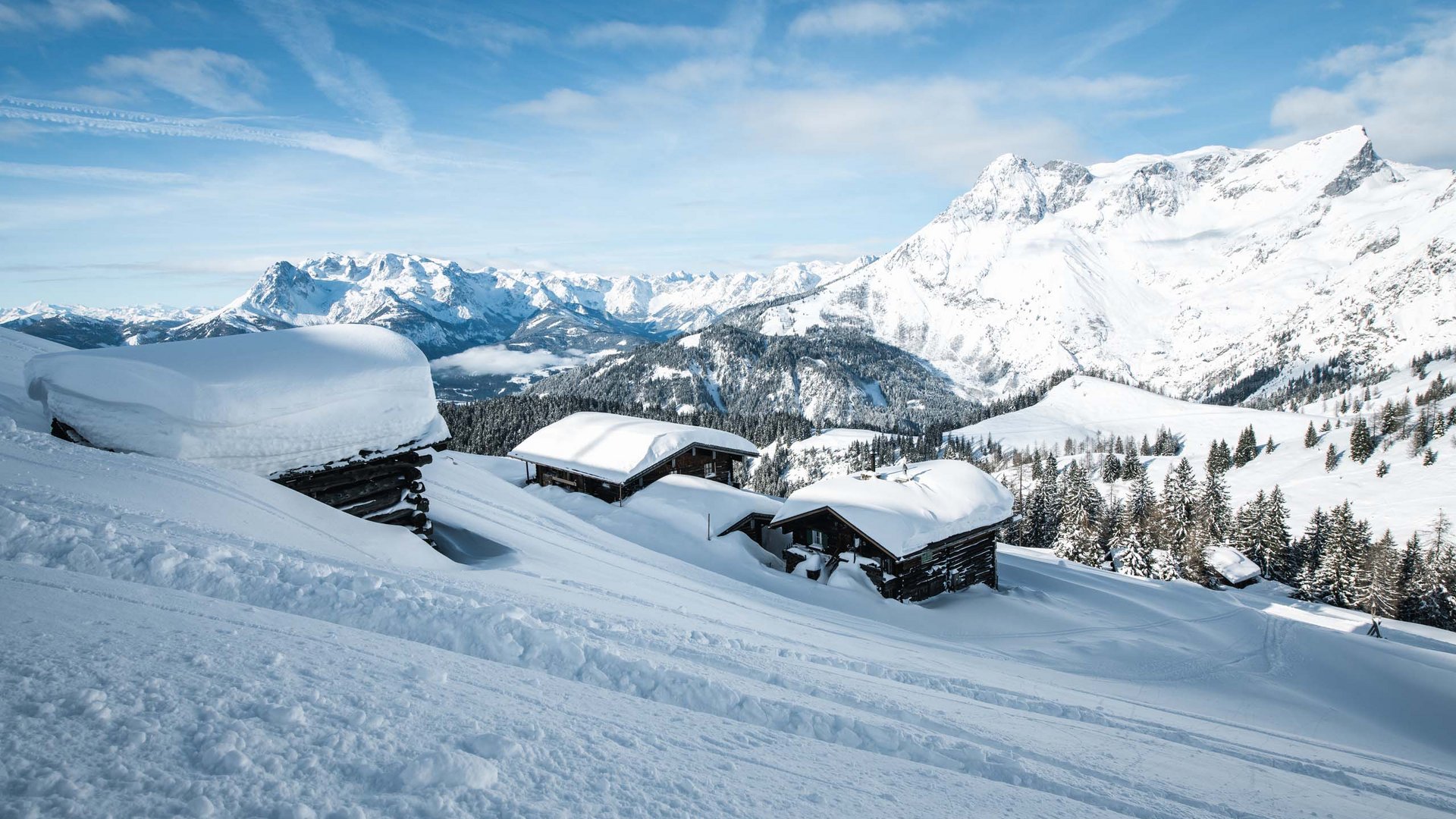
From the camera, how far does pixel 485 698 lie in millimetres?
4828

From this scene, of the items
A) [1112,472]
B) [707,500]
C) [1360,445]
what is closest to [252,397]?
[707,500]

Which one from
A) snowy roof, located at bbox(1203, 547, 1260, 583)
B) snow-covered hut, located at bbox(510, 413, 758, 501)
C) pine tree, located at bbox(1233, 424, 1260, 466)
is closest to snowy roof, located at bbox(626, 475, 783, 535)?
snow-covered hut, located at bbox(510, 413, 758, 501)

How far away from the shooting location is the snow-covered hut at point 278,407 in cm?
1003

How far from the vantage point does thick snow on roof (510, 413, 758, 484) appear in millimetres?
30969

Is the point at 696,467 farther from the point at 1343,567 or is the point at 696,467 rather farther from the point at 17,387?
the point at 1343,567

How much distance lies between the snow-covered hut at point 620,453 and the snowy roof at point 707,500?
130cm

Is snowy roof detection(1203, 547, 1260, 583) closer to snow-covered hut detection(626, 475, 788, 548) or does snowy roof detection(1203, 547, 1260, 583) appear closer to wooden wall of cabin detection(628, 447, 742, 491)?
wooden wall of cabin detection(628, 447, 742, 491)

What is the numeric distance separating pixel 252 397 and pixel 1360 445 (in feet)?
521

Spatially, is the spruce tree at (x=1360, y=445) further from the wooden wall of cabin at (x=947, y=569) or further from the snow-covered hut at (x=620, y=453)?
the snow-covered hut at (x=620, y=453)

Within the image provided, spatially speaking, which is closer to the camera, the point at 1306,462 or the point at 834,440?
the point at 1306,462

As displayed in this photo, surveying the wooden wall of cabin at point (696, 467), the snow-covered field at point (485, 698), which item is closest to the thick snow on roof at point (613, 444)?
the wooden wall of cabin at point (696, 467)

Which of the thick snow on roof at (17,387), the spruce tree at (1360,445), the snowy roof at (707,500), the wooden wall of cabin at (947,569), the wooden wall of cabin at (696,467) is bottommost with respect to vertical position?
the wooden wall of cabin at (947,569)

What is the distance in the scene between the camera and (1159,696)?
13633 mm

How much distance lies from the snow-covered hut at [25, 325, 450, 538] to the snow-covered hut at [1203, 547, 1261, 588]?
6310cm
